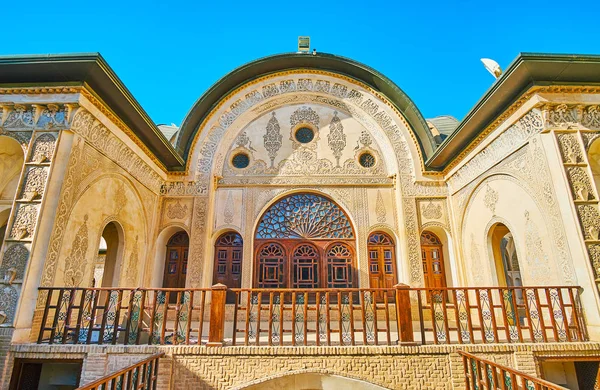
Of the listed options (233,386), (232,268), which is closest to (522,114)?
(233,386)

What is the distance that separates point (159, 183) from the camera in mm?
7836

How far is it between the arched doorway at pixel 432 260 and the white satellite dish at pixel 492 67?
3816 millimetres

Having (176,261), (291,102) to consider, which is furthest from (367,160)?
(176,261)

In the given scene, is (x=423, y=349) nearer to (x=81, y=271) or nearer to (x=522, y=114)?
(x=522, y=114)

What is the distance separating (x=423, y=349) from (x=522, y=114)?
12.5 ft

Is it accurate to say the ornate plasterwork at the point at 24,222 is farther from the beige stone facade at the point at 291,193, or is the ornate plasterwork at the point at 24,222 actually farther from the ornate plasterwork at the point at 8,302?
the ornate plasterwork at the point at 8,302

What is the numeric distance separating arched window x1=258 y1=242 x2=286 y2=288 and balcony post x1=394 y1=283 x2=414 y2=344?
145 inches

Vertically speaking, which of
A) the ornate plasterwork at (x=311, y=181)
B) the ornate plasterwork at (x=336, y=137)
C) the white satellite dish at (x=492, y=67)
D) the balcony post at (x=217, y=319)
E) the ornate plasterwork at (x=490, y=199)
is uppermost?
the white satellite dish at (x=492, y=67)

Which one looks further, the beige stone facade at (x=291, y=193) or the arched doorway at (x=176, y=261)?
the arched doorway at (x=176, y=261)

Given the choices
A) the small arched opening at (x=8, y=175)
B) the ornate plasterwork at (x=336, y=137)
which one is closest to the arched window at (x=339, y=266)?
the ornate plasterwork at (x=336, y=137)

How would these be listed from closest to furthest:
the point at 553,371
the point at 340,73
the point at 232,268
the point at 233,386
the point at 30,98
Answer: the point at 233,386 → the point at 553,371 → the point at 30,98 → the point at 232,268 → the point at 340,73

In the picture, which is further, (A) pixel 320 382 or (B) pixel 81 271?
(B) pixel 81 271

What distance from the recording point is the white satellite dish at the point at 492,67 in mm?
7250

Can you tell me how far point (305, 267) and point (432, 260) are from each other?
9.74 ft
